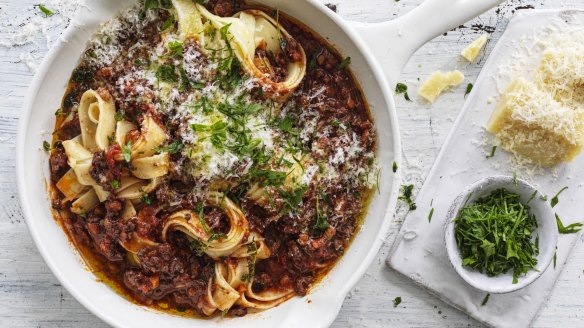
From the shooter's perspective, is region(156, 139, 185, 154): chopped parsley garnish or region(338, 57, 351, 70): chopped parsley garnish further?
region(338, 57, 351, 70): chopped parsley garnish

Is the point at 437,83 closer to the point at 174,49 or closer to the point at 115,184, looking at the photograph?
the point at 174,49

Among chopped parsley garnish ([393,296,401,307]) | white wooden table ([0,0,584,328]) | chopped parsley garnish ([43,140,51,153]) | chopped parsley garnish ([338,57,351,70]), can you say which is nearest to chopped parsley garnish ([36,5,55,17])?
white wooden table ([0,0,584,328])

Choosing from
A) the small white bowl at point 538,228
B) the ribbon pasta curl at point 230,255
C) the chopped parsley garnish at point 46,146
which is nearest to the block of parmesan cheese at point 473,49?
the small white bowl at point 538,228

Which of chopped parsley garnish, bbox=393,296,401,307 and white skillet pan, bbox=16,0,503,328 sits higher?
white skillet pan, bbox=16,0,503,328

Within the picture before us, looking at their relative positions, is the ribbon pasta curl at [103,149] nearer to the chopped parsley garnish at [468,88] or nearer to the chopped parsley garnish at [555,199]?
the chopped parsley garnish at [468,88]

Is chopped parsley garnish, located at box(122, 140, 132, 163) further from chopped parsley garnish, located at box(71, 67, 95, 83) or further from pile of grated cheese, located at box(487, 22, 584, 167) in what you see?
pile of grated cheese, located at box(487, 22, 584, 167)
